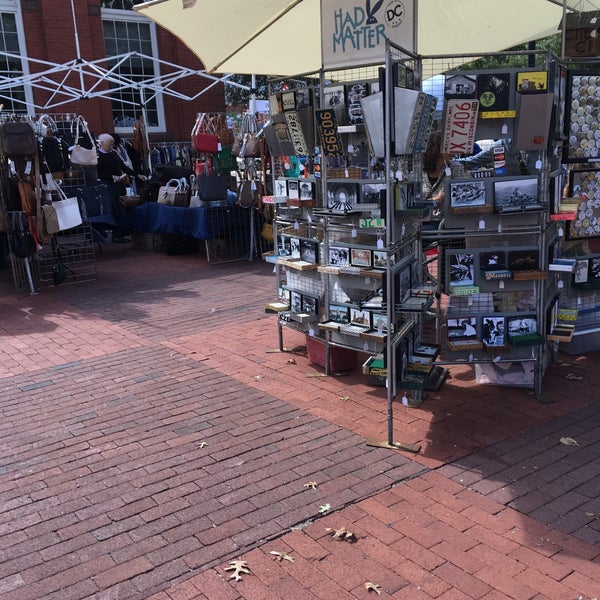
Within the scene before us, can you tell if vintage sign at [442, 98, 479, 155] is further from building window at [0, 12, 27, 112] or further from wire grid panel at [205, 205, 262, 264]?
building window at [0, 12, 27, 112]

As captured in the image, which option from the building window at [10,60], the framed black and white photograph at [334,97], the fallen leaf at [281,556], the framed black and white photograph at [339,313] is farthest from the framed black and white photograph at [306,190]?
the building window at [10,60]

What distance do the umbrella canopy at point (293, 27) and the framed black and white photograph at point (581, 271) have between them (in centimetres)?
234

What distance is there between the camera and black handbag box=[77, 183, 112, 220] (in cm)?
1127

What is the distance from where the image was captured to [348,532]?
3.54 metres

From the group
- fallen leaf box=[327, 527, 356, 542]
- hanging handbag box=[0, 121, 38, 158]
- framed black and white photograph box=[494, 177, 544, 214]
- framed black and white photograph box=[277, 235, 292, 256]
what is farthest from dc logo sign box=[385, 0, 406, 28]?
hanging handbag box=[0, 121, 38, 158]

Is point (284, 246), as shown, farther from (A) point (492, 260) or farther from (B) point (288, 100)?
(A) point (492, 260)

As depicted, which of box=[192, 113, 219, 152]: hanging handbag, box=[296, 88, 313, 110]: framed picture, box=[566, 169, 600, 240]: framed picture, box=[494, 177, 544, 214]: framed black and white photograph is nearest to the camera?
box=[494, 177, 544, 214]: framed black and white photograph

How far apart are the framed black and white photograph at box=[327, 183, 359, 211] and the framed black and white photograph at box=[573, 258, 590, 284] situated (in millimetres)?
2251

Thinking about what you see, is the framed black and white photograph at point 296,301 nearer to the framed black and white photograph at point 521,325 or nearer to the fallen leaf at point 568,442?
the framed black and white photograph at point 521,325

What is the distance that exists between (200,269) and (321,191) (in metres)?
5.78

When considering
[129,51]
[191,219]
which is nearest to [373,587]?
[191,219]

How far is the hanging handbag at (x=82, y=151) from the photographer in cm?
1104

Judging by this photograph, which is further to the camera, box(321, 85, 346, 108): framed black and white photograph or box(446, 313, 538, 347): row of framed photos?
box(321, 85, 346, 108): framed black and white photograph

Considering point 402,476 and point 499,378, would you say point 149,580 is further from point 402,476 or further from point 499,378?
point 499,378
